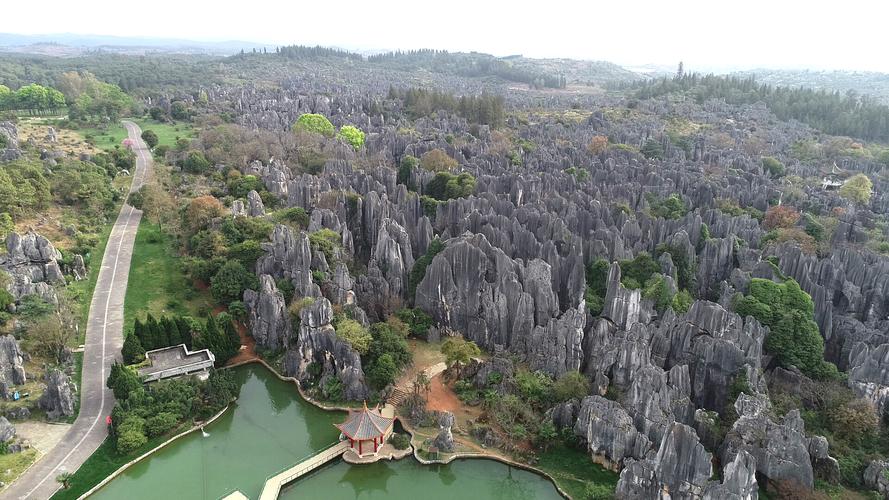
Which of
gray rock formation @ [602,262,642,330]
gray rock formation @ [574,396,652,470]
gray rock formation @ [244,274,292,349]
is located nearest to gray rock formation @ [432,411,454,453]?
gray rock formation @ [574,396,652,470]

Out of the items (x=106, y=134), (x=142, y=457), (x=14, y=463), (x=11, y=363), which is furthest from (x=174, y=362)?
(x=106, y=134)

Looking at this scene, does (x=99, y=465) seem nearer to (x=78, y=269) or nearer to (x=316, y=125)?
(x=78, y=269)

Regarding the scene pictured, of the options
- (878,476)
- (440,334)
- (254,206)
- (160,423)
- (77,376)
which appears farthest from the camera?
(254,206)

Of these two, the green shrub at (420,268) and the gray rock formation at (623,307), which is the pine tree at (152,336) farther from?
the gray rock formation at (623,307)

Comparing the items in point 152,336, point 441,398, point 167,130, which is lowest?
point 441,398

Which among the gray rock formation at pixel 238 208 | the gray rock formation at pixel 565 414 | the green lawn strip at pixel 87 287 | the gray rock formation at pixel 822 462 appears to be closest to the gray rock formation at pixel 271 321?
the green lawn strip at pixel 87 287

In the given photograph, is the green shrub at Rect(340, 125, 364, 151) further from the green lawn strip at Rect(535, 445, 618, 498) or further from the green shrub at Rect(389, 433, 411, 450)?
the green lawn strip at Rect(535, 445, 618, 498)

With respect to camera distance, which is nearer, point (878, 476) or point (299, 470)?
point (878, 476)

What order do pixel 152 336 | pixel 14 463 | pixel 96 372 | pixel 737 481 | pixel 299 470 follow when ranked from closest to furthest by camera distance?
pixel 737 481 < pixel 14 463 < pixel 299 470 < pixel 96 372 < pixel 152 336
